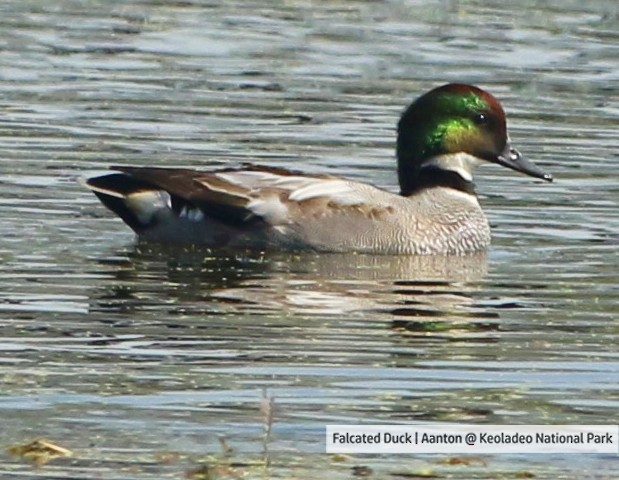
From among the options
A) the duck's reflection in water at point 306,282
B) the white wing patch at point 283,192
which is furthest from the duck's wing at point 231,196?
the duck's reflection in water at point 306,282

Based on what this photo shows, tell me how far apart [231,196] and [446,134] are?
5.16 feet

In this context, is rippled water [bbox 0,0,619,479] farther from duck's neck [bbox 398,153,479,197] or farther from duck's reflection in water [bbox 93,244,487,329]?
duck's neck [bbox 398,153,479,197]

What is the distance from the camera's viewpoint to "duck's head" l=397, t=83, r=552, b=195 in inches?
575

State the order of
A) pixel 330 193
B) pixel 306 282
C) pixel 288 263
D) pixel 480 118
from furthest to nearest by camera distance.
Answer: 1. pixel 480 118
2. pixel 330 193
3. pixel 288 263
4. pixel 306 282

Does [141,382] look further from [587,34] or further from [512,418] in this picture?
[587,34]

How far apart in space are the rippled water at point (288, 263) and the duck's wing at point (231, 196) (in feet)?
0.91

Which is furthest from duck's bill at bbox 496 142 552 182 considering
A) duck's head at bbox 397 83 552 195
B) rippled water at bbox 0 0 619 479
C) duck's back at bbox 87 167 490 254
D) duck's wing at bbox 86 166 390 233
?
duck's wing at bbox 86 166 390 233

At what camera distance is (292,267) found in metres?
13.3

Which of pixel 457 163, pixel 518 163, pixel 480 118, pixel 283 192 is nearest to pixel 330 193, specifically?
pixel 283 192

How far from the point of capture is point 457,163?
14703 mm

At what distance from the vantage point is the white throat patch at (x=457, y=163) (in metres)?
14.7

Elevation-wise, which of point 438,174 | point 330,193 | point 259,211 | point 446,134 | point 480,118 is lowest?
point 259,211

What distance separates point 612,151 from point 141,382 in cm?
759

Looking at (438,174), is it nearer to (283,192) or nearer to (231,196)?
(283,192)
